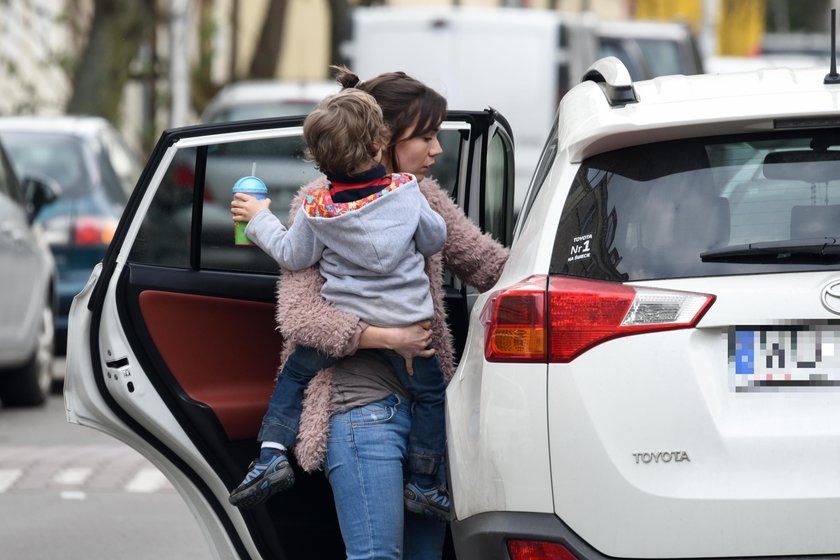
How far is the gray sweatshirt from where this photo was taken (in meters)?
4.00

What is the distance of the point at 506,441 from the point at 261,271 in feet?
4.01

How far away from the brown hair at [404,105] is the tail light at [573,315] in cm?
62

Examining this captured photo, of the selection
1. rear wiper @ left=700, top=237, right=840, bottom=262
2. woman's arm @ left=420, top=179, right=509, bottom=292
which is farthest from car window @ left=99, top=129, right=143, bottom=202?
rear wiper @ left=700, top=237, right=840, bottom=262

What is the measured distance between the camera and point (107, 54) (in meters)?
18.9

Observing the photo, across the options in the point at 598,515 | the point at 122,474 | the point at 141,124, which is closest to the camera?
the point at 598,515

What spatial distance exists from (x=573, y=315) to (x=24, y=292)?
22.6 ft

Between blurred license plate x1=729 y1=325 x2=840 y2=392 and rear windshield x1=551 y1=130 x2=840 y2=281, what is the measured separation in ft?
0.43

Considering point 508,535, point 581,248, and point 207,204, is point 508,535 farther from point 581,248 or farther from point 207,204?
point 207,204

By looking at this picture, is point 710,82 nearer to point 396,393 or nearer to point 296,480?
point 396,393

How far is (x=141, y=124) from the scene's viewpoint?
3180 centimetres

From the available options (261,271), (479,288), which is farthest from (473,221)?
(261,271)

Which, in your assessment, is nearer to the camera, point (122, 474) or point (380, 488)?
point (380, 488)

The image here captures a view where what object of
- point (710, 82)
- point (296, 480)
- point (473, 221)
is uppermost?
point (710, 82)

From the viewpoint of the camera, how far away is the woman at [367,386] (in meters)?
4.07
